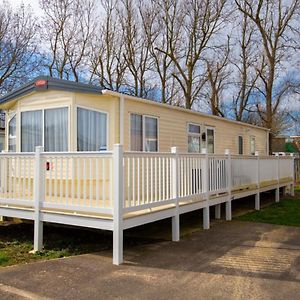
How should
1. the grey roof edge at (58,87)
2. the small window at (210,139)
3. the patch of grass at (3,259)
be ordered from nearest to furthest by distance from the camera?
the patch of grass at (3,259), the grey roof edge at (58,87), the small window at (210,139)

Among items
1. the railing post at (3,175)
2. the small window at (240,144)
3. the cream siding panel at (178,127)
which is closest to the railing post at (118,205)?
the railing post at (3,175)

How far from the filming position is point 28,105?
30.0 feet

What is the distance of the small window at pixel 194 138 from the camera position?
11289 millimetres

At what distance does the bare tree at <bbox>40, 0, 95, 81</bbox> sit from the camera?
22.3 metres

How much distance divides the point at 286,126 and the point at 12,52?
77.8 ft

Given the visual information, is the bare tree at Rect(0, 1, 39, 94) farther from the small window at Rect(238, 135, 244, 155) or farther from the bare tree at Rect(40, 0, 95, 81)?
the small window at Rect(238, 135, 244, 155)

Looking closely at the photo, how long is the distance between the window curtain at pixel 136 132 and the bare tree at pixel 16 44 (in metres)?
14.6

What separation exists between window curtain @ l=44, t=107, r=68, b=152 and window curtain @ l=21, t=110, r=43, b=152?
0.24 m

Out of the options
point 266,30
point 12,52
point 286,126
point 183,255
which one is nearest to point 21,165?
point 183,255

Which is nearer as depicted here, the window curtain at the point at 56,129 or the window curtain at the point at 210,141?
the window curtain at the point at 56,129

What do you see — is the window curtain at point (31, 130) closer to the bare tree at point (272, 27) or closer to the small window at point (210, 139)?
the small window at point (210, 139)

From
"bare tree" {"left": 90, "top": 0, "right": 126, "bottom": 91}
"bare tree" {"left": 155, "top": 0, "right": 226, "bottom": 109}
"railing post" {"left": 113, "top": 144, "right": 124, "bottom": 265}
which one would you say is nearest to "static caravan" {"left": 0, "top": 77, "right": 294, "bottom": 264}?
"railing post" {"left": 113, "top": 144, "right": 124, "bottom": 265}

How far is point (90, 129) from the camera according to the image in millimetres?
8383

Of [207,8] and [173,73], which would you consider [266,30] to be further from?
[173,73]
